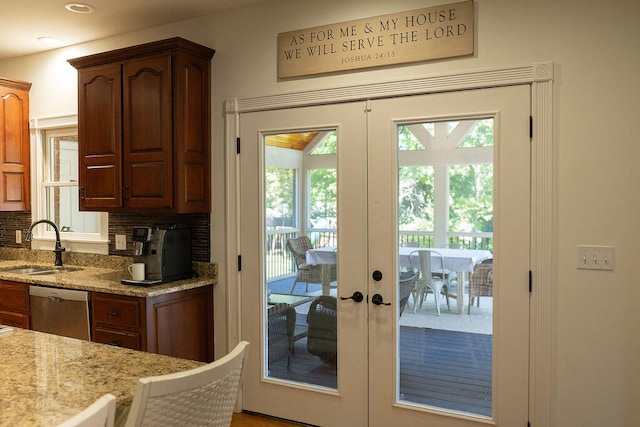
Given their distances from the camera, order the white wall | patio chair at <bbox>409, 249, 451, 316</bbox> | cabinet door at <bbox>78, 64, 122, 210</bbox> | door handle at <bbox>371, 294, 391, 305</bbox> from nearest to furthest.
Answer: the white wall < patio chair at <bbox>409, 249, 451, 316</bbox> < door handle at <bbox>371, 294, 391, 305</bbox> < cabinet door at <bbox>78, 64, 122, 210</bbox>

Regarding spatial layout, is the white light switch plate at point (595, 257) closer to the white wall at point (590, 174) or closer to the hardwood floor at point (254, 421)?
the white wall at point (590, 174)

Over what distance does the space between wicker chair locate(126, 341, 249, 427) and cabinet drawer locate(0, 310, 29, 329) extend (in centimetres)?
283

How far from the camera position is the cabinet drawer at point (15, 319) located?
3.63 meters

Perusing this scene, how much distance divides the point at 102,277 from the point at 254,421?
1.46 meters

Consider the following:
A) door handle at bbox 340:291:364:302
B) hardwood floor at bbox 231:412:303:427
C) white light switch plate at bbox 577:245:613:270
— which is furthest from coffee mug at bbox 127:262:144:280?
white light switch plate at bbox 577:245:613:270

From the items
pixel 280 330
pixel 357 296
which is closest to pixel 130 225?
pixel 280 330

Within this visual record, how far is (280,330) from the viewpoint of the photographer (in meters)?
3.33

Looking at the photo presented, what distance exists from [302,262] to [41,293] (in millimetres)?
1822

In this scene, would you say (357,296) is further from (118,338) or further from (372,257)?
(118,338)

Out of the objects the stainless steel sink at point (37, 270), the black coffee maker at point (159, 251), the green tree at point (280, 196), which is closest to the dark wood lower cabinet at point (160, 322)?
the black coffee maker at point (159, 251)

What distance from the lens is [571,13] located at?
98.8 inches

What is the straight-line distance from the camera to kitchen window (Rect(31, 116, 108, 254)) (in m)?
4.33

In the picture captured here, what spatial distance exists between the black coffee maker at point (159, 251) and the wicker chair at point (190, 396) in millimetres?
2007

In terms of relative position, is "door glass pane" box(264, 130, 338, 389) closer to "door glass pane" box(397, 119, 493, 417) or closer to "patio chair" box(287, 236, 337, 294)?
"patio chair" box(287, 236, 337, 294)
